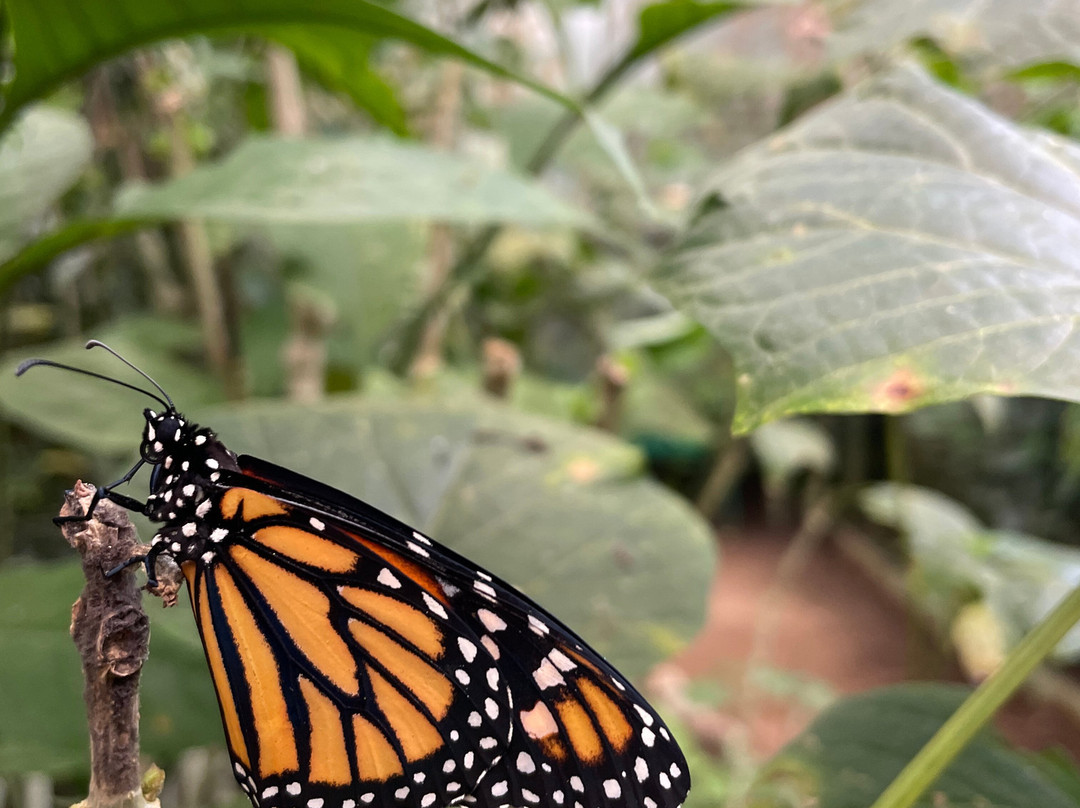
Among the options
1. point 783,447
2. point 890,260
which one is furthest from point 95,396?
point 783,447

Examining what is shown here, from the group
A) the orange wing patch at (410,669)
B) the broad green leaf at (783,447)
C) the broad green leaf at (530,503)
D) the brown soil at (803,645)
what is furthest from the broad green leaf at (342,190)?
the broad green leaf at (783,447)

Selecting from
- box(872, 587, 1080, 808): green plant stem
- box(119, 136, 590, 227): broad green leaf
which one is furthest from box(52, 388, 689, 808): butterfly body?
box(119, 136, 590, 227): broad green leaf

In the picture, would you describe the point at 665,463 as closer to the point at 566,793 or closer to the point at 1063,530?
the point at 1063,530

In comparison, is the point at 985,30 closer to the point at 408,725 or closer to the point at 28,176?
the point at 408,725

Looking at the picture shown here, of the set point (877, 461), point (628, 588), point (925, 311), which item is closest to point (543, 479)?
point (628, 588)

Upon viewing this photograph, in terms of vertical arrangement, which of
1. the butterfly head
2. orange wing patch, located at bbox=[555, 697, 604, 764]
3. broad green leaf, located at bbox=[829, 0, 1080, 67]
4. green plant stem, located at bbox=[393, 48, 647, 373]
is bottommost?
orange wing patch, located at bbox=[555, 697, 604, 764]

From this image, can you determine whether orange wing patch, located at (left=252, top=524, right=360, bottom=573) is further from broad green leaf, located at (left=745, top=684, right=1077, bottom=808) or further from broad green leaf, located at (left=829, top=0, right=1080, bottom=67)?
broad green leaf, located at (left=829, top=0, right=1080, bottom=67)
